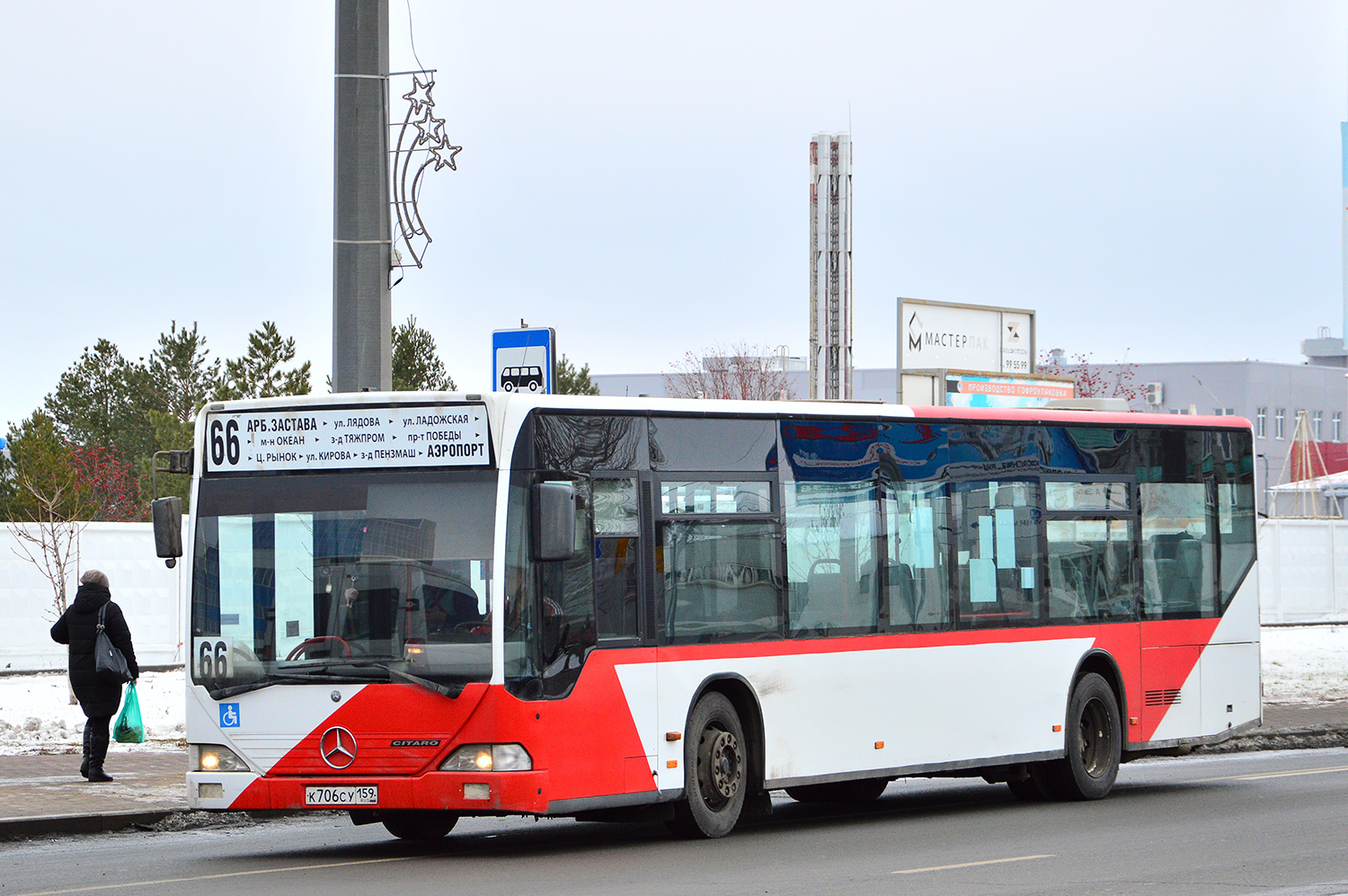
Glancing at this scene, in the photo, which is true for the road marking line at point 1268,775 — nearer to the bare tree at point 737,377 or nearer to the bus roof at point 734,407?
the bus roof at point 734,407

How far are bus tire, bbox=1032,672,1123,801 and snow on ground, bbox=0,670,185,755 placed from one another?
8.38 m

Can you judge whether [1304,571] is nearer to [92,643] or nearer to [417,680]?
[92,643]

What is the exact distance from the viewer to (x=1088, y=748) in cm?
1564

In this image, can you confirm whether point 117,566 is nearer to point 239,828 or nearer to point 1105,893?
point 239,828

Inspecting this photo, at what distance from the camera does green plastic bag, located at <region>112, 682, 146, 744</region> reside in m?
16.6

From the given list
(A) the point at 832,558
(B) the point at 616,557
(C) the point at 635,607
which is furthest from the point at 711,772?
(A) the point at 832,558

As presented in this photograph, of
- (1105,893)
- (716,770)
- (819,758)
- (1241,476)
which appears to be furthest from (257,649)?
(1241,476)

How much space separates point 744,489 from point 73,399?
167 ft

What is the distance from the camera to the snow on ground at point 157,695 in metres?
19.0

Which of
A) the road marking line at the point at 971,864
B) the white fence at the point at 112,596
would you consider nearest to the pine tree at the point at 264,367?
the white fence at the point at 112,596

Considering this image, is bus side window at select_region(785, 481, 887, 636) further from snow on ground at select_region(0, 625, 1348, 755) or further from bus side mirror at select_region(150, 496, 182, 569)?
snow on ground at select_region(0, 625, 1348, 755)

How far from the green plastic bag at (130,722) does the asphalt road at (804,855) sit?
2217 millimetres

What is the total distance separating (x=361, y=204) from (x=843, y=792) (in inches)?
231

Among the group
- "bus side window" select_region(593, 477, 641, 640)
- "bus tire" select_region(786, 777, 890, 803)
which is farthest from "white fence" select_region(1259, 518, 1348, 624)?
"bus side window" select_region(593, 477, 641, 640)
